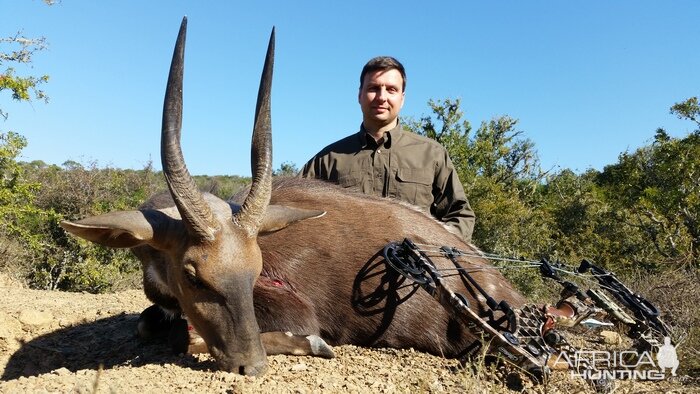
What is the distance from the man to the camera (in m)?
5.50

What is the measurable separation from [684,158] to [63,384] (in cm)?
961

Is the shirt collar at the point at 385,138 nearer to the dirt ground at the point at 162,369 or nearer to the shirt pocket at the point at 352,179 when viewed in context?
the shirt pocket at the point at 352,179

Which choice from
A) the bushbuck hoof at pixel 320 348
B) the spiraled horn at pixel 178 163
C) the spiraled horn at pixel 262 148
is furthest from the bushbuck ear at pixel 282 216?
the bushbuck hoof at pixel 320 348

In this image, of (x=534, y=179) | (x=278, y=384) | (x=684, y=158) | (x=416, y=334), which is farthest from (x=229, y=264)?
(x=534, y=179)

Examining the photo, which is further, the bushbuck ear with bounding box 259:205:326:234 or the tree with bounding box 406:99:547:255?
the tree with bounding box 406:99:547:255

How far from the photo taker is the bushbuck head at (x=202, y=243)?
10.8 ft

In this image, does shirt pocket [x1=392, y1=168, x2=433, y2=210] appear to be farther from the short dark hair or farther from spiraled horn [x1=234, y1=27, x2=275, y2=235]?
spiraled horn [x1=234, y1=27, x2=275, y2=235]

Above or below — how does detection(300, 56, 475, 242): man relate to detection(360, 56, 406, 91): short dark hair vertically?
below

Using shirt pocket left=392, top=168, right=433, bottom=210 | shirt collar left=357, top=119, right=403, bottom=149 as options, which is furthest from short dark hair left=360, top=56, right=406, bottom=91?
shirt pocket left=392, top=168, right=433, bottom=210

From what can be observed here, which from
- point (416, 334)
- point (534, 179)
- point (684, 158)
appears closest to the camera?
point (416, 334)

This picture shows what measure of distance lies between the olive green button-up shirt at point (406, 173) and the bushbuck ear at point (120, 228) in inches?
94.4

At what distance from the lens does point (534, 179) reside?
15141 millimetres

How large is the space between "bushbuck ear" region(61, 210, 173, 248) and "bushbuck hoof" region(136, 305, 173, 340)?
1150 mm

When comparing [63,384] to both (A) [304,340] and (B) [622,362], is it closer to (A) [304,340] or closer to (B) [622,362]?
(A) [304,340]
